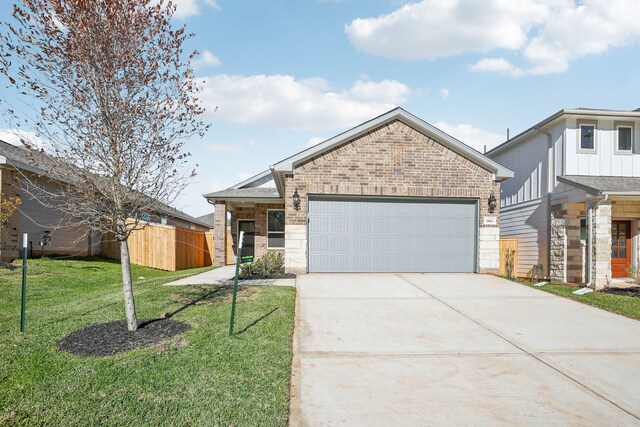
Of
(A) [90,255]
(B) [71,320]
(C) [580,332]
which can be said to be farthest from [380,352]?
(A) [90,255]

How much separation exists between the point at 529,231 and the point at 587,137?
13.3 feet

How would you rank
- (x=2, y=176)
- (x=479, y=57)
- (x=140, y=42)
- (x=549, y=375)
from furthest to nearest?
(x=479, y=57)
(x=2, y=176)
(x=140, y=42)
(x=549, y=375)

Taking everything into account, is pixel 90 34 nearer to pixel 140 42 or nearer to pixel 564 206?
pixel 140 42

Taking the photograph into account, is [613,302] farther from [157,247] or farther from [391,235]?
[157,247]

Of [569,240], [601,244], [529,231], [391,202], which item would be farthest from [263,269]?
[529,231]

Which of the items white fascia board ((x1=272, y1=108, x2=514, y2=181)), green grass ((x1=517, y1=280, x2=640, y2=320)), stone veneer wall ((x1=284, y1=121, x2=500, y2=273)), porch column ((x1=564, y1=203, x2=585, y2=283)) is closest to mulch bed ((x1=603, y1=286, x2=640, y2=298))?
green grass ((x1=517, y1=280, x2=640, y2=320))

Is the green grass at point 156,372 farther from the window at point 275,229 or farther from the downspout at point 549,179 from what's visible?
the downspout at point 549,179

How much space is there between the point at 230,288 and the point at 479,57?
10.8 meters

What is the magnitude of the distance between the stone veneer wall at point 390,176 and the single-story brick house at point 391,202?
3 cm

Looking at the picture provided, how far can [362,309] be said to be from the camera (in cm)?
782

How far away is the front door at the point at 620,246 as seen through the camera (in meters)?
14.5

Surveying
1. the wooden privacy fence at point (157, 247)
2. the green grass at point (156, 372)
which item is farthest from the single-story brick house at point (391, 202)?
the wooden privacy fence at point (157, 247)

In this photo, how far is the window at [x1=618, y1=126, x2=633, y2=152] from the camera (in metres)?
13.9

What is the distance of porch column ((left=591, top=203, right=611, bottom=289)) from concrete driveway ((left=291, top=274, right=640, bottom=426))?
13.9 feet
